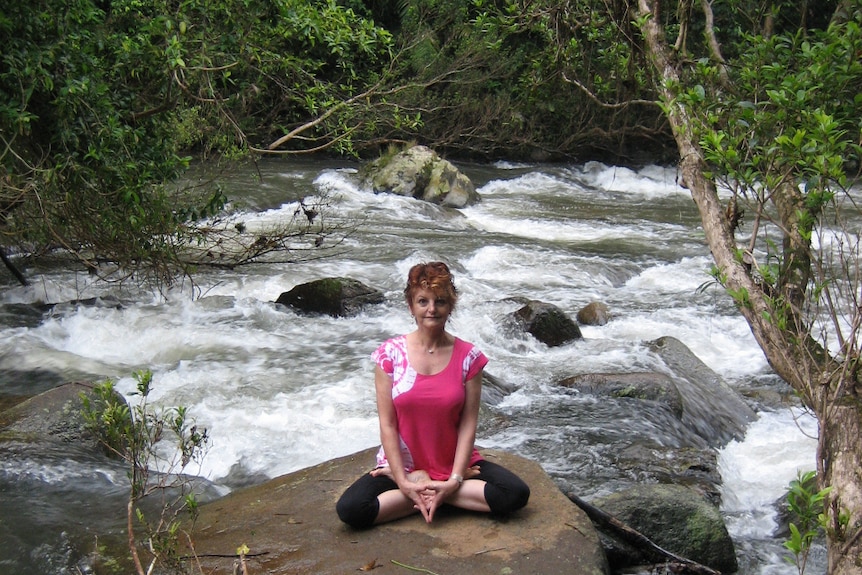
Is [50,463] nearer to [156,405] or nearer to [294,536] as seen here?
[156,405]

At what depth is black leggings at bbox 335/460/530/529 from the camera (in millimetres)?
3664

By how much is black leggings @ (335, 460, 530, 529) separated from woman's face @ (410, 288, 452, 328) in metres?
0.69

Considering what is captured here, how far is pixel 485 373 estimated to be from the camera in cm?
775

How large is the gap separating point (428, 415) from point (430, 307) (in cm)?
45

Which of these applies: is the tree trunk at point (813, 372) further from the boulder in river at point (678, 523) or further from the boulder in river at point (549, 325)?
the boulder in river at point (549, 325)

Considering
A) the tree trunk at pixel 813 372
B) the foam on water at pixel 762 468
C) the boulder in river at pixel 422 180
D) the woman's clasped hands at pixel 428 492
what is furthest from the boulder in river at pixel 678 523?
the boulder in river at pixel 422 180

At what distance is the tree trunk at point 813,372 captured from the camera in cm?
313

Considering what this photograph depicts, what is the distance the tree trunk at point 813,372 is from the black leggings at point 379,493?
46.9 inches

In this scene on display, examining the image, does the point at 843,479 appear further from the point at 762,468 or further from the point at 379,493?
the point at 762,468

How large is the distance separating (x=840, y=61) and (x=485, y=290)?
276 inches

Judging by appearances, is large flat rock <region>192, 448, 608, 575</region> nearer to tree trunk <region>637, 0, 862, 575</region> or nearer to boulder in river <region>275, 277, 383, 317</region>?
tree trunk <region>637, 0, 862, 575</region>

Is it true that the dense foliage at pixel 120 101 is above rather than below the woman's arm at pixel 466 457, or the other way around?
above

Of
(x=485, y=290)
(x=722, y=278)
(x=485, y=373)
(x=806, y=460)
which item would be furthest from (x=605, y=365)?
(x=722, y=278)

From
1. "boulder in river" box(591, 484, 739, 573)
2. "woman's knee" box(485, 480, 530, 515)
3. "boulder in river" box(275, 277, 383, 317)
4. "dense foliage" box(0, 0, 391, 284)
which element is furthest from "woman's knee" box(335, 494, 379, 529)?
"boulder in river" box(275, 277, 383, 317)
